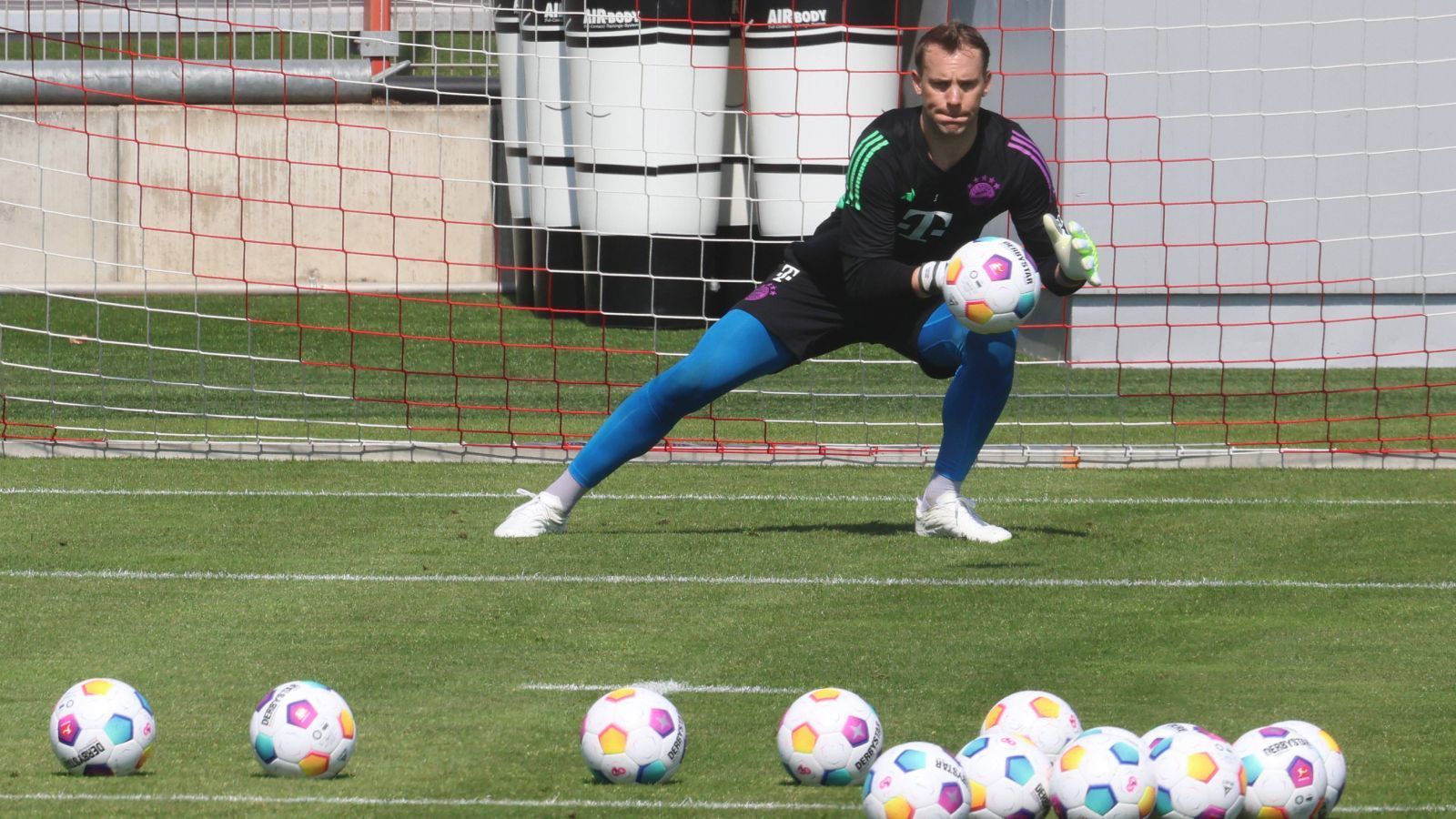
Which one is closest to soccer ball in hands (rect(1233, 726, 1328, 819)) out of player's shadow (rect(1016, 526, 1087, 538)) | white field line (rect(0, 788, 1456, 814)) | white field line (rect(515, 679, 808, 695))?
white field line (rect(0, 788, 1456, 814))

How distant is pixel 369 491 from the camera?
9500 millimetres

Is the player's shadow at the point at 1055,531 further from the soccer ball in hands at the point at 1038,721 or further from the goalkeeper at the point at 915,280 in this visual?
the soccer ball in hands at the point at 1038,721

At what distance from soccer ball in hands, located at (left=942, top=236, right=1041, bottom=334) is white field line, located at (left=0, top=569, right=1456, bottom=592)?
3.09 ft

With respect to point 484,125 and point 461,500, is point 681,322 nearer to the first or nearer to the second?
point 484,125

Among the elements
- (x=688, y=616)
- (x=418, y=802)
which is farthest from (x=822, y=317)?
(x=418, y=802)

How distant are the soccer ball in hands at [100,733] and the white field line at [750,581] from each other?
98.8 inches

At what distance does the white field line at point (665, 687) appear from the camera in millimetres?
5672

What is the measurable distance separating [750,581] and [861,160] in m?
1.56

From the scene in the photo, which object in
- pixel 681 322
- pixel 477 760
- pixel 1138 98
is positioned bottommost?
pixel 477 760

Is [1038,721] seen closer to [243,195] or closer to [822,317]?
[822,317]

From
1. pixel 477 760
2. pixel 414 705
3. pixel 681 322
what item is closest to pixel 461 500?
pixel 414 705

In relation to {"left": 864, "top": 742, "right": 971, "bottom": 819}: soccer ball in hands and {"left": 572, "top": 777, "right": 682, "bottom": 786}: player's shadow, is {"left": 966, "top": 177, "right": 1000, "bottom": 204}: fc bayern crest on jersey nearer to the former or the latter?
{"left": 572, "top": 777, "right": 682, "bottom": 786}: player's shadow

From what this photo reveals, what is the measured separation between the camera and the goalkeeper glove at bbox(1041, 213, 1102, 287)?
727cm

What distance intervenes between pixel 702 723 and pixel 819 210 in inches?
397
